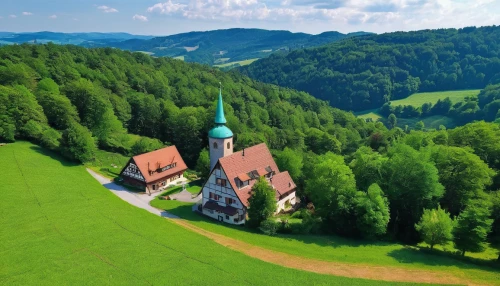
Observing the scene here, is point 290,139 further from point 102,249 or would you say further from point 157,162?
point 102,249

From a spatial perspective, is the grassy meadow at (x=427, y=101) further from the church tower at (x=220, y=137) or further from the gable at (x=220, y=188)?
the gable at (x=220, y=188)

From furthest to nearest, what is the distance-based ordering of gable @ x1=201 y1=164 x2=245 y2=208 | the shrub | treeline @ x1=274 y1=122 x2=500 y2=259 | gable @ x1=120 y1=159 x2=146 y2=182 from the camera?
gable @ x1=120 y1=159 x2=146 y2=182
gable @ x1=201 y1=164 x2=245 y2=208
the shrub
treeline @ x1=274 y1=122 x2=500 y2=259

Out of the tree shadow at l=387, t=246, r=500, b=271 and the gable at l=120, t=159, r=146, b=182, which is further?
the gable at l=120, t=159, r=146, b=182

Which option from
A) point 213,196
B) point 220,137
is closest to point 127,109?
point 220,137

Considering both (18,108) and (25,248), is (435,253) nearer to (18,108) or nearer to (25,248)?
(25,248)

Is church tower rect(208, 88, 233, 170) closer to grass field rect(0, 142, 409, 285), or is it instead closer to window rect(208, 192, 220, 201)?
window rect(208, 192, 220, 201)

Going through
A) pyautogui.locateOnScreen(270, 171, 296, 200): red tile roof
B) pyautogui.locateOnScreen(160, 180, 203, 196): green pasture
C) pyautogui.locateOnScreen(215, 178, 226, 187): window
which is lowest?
pyautogui.locateOnScreen(160, 180, 203, 196): green pasture

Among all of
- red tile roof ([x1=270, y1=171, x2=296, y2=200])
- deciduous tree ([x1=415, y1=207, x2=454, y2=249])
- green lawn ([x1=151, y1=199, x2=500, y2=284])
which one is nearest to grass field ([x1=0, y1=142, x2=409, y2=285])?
green lawn ([x1=151, y1=199, x2=500, y2=284])

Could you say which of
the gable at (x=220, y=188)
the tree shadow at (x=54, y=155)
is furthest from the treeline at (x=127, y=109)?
the gable at (x=220, y=188)
